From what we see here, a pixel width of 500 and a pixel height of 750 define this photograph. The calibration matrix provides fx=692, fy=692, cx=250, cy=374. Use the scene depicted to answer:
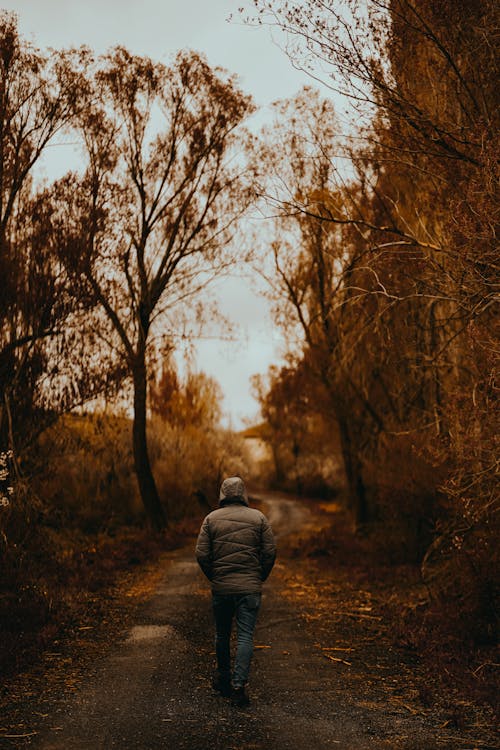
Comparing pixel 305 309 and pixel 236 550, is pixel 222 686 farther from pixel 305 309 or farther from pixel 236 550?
pixel 305 309

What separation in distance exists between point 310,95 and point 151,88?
14.7ft

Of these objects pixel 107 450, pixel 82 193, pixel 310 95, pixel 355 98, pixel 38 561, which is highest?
pixel 310 95

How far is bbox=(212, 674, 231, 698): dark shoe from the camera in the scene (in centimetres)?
636

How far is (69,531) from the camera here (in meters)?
16.2

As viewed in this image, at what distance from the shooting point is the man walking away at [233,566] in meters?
6.47

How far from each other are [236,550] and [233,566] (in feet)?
0.49

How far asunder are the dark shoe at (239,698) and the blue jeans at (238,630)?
0.04m

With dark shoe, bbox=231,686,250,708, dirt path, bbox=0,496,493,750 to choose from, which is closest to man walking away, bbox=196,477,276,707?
dark shoe, bbox=231,686,250,708

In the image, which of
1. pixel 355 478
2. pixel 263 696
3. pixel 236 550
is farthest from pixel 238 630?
pixel 355 478

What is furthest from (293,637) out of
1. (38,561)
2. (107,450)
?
(107,450)

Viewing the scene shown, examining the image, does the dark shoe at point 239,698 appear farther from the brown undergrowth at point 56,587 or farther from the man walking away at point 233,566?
the brown undergrowth at point 56,587

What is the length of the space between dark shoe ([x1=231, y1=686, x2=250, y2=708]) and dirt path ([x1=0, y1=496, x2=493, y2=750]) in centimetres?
7

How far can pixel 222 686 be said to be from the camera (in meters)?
6.40

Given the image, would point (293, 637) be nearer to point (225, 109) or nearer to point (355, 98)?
point (355, 98)
